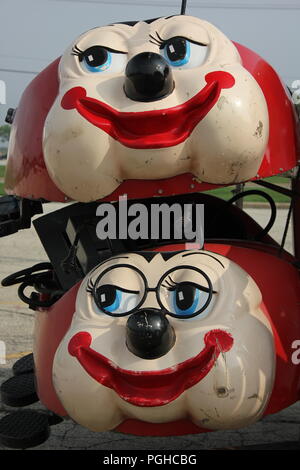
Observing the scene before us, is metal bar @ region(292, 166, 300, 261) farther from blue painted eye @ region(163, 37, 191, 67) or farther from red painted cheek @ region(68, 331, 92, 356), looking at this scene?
red painted cheek @ region(68, 331, 92, 356)

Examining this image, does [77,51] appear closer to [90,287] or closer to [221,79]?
[221,79]

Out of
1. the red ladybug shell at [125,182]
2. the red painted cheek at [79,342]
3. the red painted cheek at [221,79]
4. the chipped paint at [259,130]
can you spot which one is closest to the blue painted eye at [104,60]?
the red ladybug shell at [125,182]

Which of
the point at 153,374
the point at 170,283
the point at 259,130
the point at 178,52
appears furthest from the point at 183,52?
the point at 153,374

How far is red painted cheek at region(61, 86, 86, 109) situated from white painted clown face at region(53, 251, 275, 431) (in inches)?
28.2

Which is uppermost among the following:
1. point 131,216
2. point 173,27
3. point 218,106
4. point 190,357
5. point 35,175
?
point 173,27

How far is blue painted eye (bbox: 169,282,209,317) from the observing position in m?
2.85

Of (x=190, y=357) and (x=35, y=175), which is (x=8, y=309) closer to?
(x=35, y=175)

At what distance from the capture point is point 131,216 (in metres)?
3.56

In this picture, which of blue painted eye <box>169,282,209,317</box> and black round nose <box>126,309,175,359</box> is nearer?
black round nose <box>126,309,175,359</box>

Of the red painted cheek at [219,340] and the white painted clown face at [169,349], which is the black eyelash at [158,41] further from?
the red painted cheek at [219,340]

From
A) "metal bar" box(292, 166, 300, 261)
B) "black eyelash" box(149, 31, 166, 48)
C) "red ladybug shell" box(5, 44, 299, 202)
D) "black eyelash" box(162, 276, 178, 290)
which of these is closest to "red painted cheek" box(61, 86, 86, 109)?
"red ladybug shell" box(5, 44, 299, 202)

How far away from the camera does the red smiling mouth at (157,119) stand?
2.79 metres
